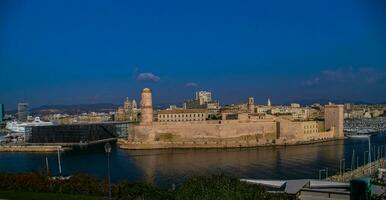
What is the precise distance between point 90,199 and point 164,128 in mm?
22235

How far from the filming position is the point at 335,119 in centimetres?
3222

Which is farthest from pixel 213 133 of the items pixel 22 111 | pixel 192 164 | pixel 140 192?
pixel 22 111

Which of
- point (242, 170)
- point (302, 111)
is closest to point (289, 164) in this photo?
point (242, 170)

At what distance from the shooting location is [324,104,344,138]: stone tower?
31.8 meters

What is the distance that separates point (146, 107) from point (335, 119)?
12.9 metres

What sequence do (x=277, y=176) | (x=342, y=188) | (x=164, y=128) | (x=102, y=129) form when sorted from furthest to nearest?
(x=102, y=129), (x=164, y=128), (x=277, y=176), (x=342, y=188)

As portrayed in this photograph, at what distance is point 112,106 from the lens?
109125 millimetres

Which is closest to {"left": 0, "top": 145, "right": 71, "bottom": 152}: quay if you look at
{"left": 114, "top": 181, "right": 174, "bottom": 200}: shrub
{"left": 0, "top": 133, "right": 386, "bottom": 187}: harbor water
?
{"left": 0, "top": 133, "right": 386, "bottom": 187}: harbor water

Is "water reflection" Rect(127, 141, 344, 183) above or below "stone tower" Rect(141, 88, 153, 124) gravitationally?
below

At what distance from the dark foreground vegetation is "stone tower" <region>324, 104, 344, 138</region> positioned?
2759 centimetres

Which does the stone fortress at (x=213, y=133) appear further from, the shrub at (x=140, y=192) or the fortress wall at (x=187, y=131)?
the shrub at (x=140, y=192)

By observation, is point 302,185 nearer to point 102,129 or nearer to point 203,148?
point 203,148

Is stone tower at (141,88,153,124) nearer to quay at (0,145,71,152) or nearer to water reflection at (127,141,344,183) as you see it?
water reflection at (127,141,344,183)

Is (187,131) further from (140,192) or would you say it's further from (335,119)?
(140,192)
